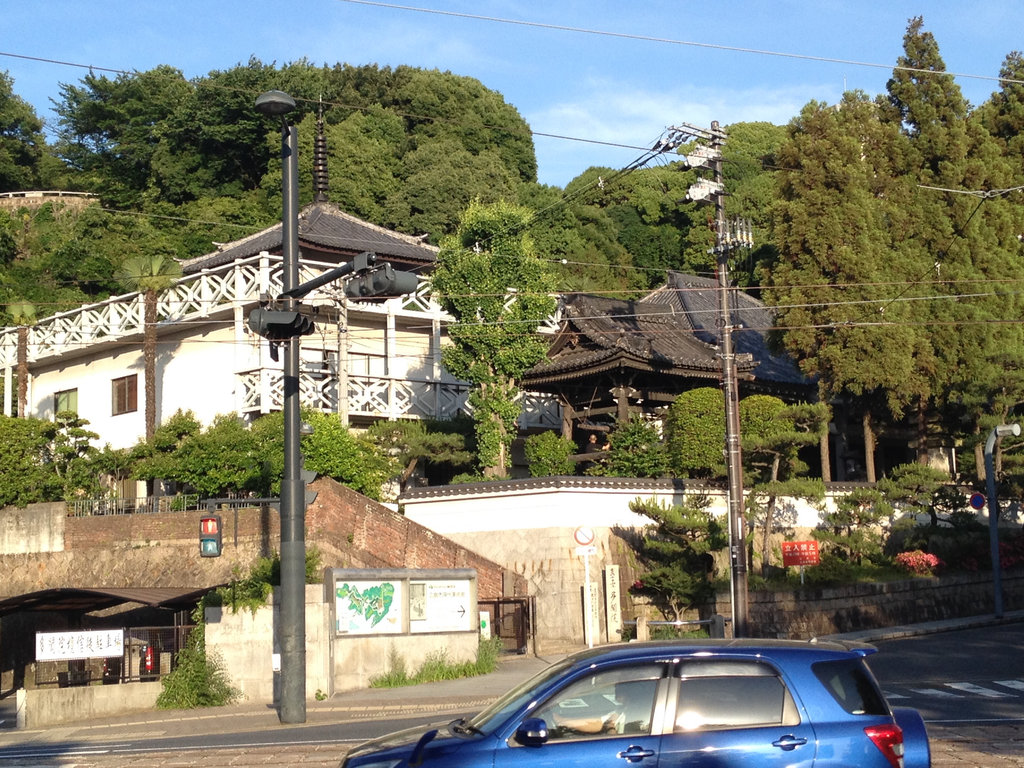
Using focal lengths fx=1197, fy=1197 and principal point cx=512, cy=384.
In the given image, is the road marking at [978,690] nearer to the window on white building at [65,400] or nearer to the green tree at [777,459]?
the green tree at [777,459]

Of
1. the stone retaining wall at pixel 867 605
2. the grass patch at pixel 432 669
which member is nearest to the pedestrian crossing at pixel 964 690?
the stone retaining wall at pixel 867 605

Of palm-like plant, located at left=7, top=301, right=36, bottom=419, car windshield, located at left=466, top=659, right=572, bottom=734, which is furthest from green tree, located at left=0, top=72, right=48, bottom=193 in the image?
car windshield, located at left=466, top=659, right=572, bottom=734

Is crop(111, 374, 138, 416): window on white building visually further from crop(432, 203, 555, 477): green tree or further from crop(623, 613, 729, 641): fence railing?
crop(623, 613, 729, 641): fence railing

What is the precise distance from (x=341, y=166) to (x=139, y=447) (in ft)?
99.5

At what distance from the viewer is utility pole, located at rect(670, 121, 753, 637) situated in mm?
24766

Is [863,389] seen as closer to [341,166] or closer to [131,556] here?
[131,556]

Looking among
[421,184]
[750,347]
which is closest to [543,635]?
[750,347]

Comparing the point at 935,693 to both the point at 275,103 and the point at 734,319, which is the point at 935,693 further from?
the point at 734,319

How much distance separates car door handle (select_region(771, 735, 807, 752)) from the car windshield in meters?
1.46

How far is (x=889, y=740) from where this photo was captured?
25.9 ft

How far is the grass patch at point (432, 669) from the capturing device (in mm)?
22281

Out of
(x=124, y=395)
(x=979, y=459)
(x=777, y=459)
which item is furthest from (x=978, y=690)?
(x=124, y=395)

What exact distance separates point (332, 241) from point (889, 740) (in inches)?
1302

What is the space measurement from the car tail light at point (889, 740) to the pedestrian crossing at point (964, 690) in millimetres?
10265
